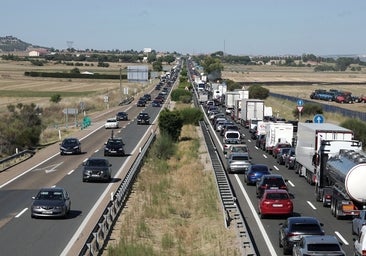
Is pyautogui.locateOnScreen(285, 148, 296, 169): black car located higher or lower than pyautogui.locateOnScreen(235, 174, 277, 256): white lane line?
lower

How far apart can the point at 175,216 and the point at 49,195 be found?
544cm

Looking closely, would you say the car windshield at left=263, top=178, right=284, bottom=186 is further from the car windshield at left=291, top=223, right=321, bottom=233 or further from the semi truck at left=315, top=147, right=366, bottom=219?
the car windshield at left=291, top=223, right=321, bottom=233

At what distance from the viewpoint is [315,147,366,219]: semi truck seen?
2395 cm

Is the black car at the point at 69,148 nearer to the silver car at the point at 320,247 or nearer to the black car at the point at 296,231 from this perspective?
the black car at the point at 296,231

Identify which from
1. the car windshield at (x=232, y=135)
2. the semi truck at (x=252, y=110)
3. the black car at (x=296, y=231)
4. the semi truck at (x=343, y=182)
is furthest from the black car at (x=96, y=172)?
the semi truck at (x=252, y=110)

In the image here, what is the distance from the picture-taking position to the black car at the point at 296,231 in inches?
794

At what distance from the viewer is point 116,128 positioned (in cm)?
7125

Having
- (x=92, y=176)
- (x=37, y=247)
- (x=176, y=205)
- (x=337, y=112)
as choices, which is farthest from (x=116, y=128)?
(x=37, y=247)

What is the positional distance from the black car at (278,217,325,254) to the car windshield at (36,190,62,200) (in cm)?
908

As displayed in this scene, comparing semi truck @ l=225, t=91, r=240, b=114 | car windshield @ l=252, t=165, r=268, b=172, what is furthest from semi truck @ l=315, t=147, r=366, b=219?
semi truck @ l=225, t=91, r=240, b=114

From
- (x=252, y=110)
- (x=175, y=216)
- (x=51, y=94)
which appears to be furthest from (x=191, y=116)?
(x=51, y=94)

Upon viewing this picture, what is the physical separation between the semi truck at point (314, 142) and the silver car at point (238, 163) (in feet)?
11.3

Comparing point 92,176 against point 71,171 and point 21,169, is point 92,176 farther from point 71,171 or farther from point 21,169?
point 21,169

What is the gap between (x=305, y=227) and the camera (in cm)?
2062
